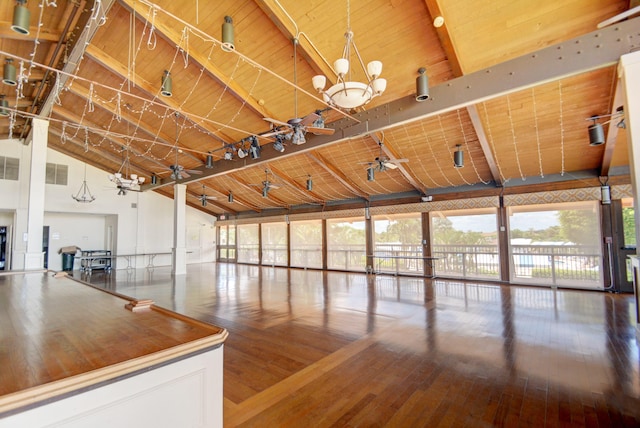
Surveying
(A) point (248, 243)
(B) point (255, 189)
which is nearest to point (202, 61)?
(B) point (255, 189)

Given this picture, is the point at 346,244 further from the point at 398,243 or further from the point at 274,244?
the point at 274,244

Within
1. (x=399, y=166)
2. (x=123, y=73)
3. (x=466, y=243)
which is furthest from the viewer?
(x=466, y=243)

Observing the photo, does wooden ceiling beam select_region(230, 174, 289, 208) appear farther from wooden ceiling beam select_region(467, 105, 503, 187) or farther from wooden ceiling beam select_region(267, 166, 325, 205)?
wooden ceiling beam select_region(467, 105, 503, 187)

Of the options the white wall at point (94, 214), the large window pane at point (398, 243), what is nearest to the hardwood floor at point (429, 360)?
the large window pane at point (398, 243)

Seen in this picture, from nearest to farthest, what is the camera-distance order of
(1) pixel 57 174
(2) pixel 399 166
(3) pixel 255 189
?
(2) pixel 399 166, (1) pixel 57 174, (3) pixel 255 189

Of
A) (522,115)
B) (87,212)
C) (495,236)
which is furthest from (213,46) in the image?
(87,212)

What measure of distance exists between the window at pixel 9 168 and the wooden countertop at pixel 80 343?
906 cm

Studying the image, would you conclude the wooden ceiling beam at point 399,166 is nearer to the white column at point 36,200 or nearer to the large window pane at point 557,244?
the large window pane at point 557,244

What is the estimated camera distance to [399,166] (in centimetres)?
738

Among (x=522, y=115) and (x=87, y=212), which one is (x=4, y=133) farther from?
(x=522, y=115)

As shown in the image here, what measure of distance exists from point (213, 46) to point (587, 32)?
200 inches

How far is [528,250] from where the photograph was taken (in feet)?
24.7

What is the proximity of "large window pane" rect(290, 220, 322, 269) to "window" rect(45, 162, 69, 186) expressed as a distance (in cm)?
836

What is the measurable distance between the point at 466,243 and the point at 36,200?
1076cm
